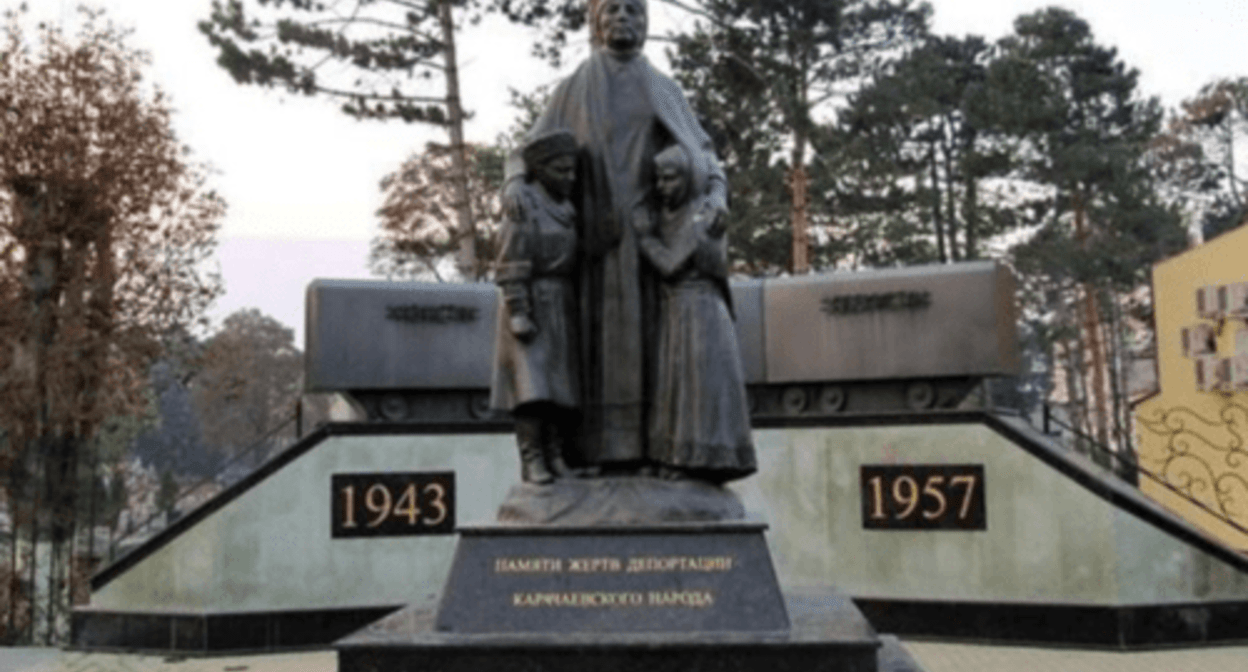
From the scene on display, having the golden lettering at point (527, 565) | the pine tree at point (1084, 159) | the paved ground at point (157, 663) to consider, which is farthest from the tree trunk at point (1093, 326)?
the golden lettering at point (527, 565)

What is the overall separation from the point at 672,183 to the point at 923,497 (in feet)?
21.5

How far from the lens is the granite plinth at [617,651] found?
5012mm

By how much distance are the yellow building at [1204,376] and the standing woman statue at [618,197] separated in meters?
13.3

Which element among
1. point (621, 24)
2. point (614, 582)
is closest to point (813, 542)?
point (614, 582)

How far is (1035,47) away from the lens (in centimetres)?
3609

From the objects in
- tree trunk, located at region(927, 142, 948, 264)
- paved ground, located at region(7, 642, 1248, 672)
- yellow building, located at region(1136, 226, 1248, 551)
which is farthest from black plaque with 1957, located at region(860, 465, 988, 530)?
tree trunk, located at region(927, 142, 948, 264)

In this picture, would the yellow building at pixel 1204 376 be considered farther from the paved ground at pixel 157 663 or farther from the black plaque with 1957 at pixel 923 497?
the paved ground at pixel 157 663

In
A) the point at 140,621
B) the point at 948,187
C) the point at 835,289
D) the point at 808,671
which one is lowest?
the point at 140,621

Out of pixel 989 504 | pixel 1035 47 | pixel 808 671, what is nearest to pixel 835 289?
pixel 989 504

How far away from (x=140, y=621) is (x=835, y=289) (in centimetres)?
778

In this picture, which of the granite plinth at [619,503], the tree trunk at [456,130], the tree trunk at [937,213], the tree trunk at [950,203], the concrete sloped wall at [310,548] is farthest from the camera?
the tree trunk at [950,203]

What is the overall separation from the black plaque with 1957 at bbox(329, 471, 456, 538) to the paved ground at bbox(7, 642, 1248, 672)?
134 cm

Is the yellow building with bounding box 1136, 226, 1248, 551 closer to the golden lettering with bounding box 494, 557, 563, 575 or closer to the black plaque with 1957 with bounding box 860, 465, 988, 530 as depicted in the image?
the black plaque with 1957 with bounding box 860, 465, 988, 530

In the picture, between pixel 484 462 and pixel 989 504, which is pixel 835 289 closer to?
pixel 989 504
